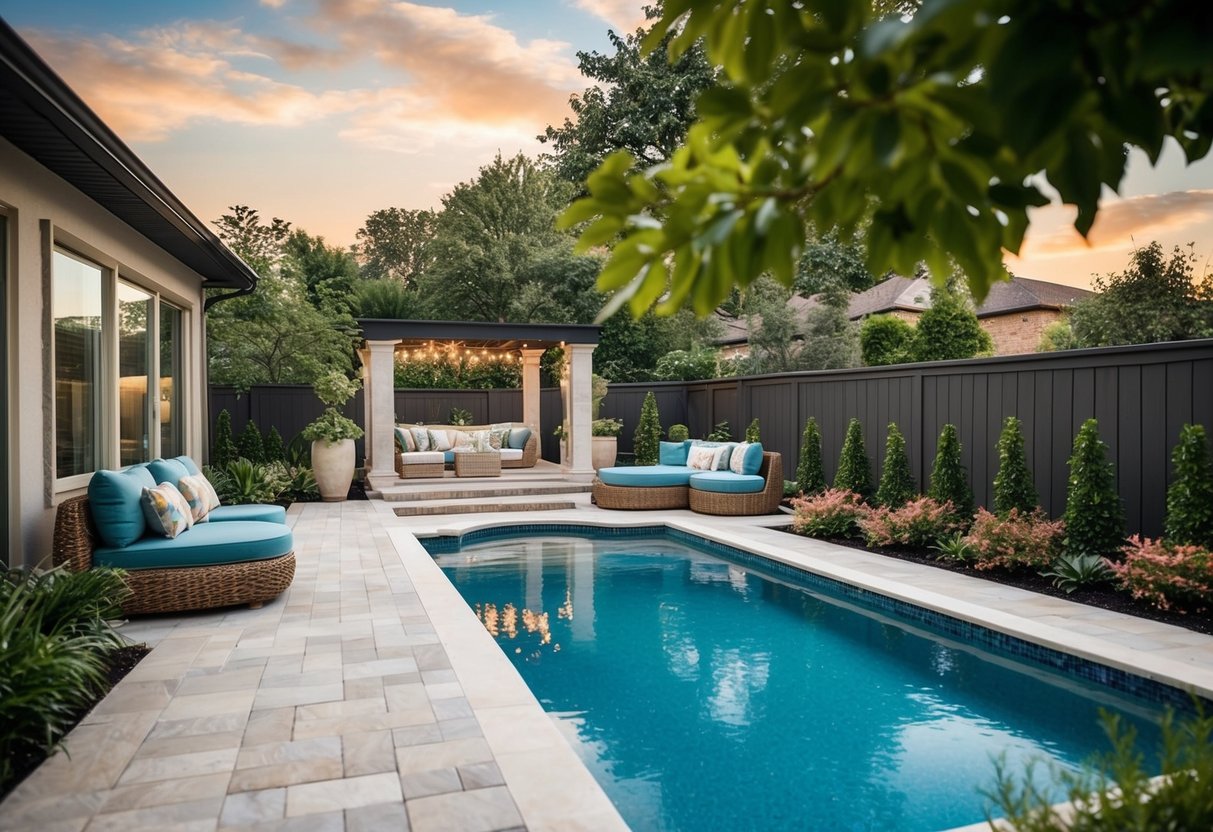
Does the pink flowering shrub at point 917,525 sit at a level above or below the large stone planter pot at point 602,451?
below

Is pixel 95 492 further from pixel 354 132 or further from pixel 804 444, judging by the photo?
pixel 354 132

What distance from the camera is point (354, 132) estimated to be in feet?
58.3

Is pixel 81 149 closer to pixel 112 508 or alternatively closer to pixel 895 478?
pixel 112 508

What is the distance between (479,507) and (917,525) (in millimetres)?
5912

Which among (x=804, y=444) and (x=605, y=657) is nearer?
(x=605, y=657)

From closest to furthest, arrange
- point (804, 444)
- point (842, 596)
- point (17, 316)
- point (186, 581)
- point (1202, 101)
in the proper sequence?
point (1202, 101), point (17, 316), point (186, 581), point (842, 596), point (804, 444)

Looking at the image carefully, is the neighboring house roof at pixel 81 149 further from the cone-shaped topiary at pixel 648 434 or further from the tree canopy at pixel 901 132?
the cone-shaped topiary at pixel 648 434

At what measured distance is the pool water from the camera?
311 cm

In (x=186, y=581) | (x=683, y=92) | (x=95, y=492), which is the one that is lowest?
(x=186, y=581)

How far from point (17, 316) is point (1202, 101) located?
18.2 ft

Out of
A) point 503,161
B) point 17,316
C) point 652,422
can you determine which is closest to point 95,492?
point 17,316

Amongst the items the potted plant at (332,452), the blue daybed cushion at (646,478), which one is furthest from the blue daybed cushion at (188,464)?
the blue daybed cushion at (646,478)

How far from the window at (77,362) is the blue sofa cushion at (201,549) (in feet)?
3.03

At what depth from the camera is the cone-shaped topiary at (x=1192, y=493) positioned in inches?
203
